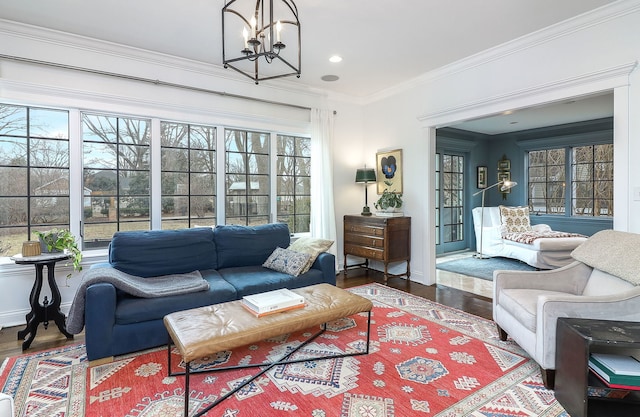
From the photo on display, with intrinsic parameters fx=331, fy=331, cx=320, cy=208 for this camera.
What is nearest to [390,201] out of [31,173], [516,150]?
[31,173]

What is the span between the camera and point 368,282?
14.8 feet

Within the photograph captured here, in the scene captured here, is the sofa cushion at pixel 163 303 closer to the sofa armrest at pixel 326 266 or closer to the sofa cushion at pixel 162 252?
the sofa cushion at pixel 162 252

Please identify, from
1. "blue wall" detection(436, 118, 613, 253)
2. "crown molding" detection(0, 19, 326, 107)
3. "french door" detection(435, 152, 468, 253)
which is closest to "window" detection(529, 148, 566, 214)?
"blue wall" detection(436, 118, 613, 253)

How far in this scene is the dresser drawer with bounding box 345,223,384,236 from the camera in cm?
447

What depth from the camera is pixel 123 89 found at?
3.49 metres

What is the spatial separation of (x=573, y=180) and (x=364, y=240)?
4811 mm

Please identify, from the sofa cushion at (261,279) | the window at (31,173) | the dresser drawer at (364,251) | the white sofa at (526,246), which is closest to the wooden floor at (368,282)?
the dresser drawer at (364,251)

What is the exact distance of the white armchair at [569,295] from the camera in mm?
2002

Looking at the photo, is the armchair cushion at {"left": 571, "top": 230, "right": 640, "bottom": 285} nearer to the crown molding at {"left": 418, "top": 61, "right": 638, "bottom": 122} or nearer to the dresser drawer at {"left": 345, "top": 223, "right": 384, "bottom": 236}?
the crown molding at {"left": 418, "top": 61, "right": 638, "bottom": 122}

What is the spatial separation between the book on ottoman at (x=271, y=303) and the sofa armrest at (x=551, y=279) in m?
1.64

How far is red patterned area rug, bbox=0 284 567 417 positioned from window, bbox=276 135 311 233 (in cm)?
219

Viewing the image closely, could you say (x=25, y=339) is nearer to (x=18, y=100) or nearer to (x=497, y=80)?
(x=18, y=100)

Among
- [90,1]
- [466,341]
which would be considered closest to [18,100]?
[90,1]

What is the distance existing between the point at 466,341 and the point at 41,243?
3737 millimetres
